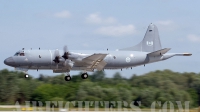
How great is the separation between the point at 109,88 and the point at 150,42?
9.91 metres

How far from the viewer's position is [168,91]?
5303 centimetres

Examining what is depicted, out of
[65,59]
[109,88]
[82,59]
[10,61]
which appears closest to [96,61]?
[82,59]

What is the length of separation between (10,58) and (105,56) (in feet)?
24.6

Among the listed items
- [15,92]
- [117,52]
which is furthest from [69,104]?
[15,92]

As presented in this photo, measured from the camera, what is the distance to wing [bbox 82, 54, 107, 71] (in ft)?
126

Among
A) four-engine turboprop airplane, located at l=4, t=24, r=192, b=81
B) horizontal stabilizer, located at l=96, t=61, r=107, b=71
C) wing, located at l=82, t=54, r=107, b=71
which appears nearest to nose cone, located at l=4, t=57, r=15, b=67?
four-engine turboprop airplane, located at l=4, t=24, r=192, b=81

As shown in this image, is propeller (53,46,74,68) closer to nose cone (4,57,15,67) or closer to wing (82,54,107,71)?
wing (82,54,107,71)

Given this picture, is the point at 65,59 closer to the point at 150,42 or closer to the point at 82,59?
the point at 82,59

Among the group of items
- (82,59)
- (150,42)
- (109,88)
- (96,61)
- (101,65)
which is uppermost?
(150,42)

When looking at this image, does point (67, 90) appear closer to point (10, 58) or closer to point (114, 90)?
point (114, 90)

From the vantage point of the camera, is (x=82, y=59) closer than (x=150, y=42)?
Yes

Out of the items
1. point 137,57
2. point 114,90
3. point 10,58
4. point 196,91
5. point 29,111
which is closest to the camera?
point 29,111

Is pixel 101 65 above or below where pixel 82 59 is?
below

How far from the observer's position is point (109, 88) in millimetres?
51750
